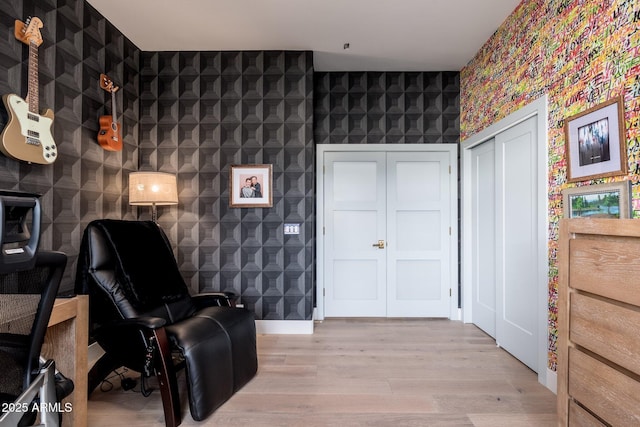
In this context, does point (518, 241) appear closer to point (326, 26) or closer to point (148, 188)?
point (326, 26)

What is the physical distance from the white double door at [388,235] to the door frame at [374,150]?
0.04 m

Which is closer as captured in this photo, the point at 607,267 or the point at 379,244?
the point at 607,267

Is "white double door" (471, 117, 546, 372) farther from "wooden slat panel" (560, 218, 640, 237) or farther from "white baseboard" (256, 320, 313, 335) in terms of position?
"white baseboard" (256, 320, 313, 335)

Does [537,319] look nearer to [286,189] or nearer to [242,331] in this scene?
[242,331]

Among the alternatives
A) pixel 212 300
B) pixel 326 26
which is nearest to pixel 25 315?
pixel 212 300

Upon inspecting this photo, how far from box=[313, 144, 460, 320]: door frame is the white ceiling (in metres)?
0.89

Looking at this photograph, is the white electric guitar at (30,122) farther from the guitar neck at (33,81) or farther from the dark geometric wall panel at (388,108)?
the dark geometric wall panel at (388,108)

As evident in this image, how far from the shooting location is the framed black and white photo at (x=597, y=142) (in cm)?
164

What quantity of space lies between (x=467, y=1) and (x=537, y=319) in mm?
Result: 2491

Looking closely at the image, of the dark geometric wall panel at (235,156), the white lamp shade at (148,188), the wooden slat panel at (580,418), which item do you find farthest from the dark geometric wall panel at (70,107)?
the wooden slat panel at (580,418)

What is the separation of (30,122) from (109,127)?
73 cm

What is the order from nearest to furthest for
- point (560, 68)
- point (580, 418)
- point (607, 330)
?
point (607, 330), point (580, 418), point (560, 68)

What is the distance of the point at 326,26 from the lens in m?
2.81

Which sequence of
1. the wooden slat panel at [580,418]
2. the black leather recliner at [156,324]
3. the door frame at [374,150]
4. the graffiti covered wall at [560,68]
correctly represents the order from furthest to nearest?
1. the door frame at [374,150]
2. the black leather recliner at [156,324]
3. the graffiti covered wall at [560,68]
4. the wooden slat panel at [580,418]
